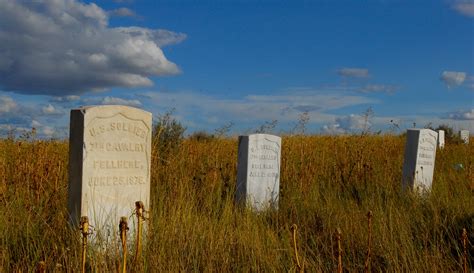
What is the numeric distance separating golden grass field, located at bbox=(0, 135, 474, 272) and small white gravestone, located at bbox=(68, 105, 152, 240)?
29cm

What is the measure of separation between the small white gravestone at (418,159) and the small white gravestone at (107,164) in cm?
489

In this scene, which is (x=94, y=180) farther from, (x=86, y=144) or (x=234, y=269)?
(x=234, y=269)

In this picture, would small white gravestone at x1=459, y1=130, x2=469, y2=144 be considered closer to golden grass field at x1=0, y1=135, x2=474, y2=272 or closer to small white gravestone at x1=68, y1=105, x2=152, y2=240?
golden grass field at x1=0, y1=135, x2=474, y2=272

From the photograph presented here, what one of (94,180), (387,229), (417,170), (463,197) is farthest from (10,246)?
(417,170)

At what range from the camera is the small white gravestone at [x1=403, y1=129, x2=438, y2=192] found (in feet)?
27.1

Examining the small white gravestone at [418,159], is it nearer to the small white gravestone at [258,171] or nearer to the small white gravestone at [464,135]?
the small white gravestone at [258,171]

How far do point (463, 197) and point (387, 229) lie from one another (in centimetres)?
240

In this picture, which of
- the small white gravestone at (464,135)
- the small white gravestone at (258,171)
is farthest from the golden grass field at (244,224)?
the small white gravestone at (464,135)

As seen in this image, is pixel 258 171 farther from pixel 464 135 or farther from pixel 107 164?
pixel 464 135

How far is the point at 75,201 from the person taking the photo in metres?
4.35

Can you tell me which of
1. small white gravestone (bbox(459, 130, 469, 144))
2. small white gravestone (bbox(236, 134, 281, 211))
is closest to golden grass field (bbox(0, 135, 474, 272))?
small white gravestone (bbox(236, 134, 281, 211))

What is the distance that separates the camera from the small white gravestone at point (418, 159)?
325 inches

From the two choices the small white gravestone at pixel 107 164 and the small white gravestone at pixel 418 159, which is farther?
the small white gravestone at pixel 418 159

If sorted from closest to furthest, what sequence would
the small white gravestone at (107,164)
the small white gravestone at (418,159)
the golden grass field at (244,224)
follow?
the golden grass field at (244,224)
the small white gravestone at (107,164)
the small white gravestone at (418,159)
